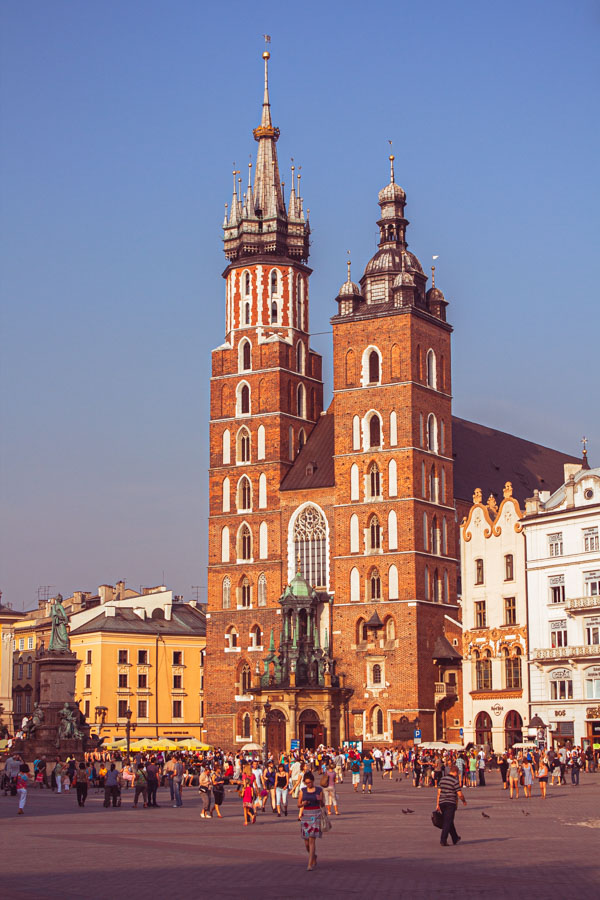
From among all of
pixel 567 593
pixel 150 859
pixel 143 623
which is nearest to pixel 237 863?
pixel 150 859

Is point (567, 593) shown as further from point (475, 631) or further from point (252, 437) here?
point (252, 437)

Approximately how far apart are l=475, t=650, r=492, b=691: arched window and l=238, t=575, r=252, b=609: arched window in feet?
50.4

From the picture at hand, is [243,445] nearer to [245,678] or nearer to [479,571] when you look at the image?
[245,678]

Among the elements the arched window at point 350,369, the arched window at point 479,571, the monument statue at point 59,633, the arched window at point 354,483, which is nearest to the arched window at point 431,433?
the arched window at point 354,483

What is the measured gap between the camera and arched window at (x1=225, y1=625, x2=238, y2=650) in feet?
267

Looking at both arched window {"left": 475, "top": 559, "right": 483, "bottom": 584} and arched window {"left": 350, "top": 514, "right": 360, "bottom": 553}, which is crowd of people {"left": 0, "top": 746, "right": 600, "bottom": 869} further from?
arched window {"left": 350, "top": 514, "right": 360, "bottom": 553}

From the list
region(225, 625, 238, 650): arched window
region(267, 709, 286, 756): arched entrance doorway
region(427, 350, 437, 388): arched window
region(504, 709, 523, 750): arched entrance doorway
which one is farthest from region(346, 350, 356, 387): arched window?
region(504, 709, 523, 750): arched entrance doorway

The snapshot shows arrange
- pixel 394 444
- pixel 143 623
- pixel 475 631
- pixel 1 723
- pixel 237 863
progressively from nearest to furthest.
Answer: pixel 237 863 < pixel 475 631 < pixel 394 444 < pixel 143 623 < pixel 1 723

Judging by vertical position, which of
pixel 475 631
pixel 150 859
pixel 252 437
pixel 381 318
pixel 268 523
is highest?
pixel 381 318

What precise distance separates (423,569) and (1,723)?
45.6 meters

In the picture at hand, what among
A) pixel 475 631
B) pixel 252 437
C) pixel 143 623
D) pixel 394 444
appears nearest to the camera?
pixel 475 631

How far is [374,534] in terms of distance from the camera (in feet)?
252

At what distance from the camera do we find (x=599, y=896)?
17.7m

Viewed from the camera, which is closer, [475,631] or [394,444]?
[475,631]
